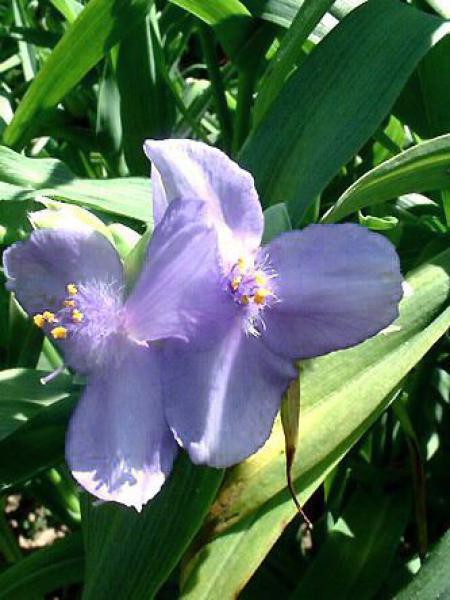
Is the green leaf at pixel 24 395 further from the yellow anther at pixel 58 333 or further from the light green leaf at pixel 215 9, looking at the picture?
the light green leaf at pixel 215 9

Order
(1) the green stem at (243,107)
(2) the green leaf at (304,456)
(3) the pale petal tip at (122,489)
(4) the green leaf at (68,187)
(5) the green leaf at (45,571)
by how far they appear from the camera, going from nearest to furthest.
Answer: (3) the pale petal tip at (122,489), (2) the green leaf at (304,456), (4) the green leaf at (68,187), (5) the green leaf at (45,571), (1) the green stem at (243,107)

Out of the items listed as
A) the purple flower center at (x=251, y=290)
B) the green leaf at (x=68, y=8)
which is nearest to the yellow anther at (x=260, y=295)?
the purple flower center at (x=251, y=290)

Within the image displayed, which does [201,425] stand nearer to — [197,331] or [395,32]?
[197,331]

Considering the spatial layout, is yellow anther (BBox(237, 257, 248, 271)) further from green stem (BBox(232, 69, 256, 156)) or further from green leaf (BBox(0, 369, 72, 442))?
green stem (BBox(232, 69, 256, 156))

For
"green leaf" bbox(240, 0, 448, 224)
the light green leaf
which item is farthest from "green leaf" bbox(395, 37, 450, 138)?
the light green leaf

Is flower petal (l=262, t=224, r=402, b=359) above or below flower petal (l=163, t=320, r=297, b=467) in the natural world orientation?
above

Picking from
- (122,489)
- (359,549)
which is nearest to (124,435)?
(122,489)
